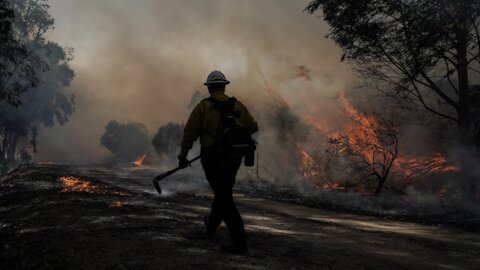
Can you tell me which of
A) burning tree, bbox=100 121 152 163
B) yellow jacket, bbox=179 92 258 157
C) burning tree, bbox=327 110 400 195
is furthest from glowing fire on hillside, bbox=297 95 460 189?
burning tree, bbox=100 121 152 163

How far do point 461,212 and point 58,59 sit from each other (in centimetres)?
4382

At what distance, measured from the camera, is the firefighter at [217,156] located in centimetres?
501

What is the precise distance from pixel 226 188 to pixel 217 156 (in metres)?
0.41

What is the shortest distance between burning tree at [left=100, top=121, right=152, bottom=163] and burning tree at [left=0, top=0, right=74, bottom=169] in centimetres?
2006

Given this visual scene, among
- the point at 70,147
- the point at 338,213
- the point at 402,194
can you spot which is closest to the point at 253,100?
the point at 402,194

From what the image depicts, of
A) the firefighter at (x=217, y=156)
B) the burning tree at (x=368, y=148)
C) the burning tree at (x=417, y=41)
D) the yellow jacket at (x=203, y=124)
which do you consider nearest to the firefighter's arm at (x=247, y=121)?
the firefighter at (x=217, y=156)

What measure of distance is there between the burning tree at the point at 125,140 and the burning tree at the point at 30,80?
20062mm

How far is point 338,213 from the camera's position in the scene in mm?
12242

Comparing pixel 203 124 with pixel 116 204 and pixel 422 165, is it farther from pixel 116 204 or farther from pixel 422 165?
pixel 422 165

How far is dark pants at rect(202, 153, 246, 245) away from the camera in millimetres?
5008

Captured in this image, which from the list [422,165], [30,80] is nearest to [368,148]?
[422,165]

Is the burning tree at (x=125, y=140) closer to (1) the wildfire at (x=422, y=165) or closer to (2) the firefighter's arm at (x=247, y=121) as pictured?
(1) the wildfire at (x=422, y=165)

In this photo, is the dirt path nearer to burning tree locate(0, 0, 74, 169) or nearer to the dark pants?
the dark pants

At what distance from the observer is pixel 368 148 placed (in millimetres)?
17344
